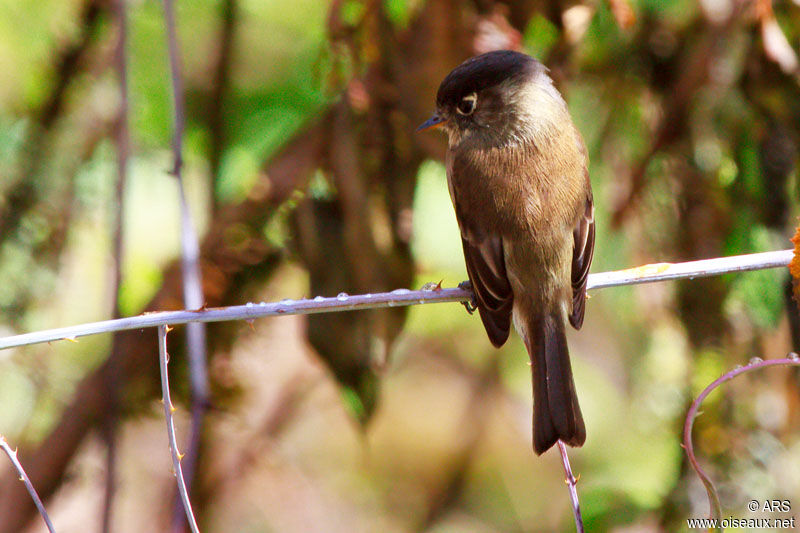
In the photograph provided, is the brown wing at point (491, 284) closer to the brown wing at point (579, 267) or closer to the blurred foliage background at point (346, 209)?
the brown wing at point (579, 267)

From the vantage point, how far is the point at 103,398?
2.79 m

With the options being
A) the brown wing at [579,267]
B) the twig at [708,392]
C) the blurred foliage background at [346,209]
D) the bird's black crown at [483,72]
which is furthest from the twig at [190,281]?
the twig at [708,392]

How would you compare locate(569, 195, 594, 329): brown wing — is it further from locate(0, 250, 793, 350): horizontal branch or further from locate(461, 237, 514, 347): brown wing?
locate(0, 250, 793, 350): horizontal branch

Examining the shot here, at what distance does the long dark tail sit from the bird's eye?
0.62m

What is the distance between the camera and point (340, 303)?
1.62 meters

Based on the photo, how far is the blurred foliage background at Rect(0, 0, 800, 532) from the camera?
8.83 ft

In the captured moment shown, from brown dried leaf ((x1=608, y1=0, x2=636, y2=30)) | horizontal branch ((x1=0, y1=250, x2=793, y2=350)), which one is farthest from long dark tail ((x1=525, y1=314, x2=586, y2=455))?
brown dried leaf ((x1=608, y1=0, x2=636, y2=30))

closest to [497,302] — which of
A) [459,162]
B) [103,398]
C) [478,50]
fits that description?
[459,162]


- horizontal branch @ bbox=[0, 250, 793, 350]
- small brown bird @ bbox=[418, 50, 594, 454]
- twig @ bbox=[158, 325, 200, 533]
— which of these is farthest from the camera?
small brown bird @ bbox=[418, 50, 594, 454]

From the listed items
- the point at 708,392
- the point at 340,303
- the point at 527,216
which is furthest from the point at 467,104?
the point at 708,392

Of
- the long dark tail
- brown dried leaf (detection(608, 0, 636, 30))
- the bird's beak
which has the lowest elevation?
the long dark tail

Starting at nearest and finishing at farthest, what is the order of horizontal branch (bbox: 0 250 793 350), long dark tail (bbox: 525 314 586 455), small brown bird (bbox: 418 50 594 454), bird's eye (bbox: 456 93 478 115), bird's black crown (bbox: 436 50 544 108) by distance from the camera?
horizontal branch (bbox: 0 250 793 350) → long dark tail (bbox: 525 314 586 455) → small brown bird (bbox: 418 50 594 454) → bird's black crown (bbox: 436 50 544 108) → bird's eye (bbox: 456 93 478 115)

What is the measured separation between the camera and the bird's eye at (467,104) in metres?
2.62

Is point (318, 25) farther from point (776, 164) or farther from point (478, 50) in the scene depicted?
point (776, 164)
